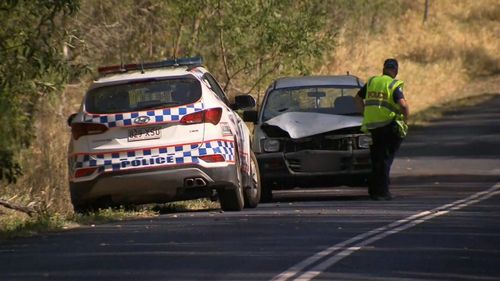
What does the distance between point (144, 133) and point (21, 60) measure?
2.38m

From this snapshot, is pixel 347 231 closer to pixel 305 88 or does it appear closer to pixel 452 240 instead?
pixel 452 240

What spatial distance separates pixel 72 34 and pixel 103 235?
5686mm

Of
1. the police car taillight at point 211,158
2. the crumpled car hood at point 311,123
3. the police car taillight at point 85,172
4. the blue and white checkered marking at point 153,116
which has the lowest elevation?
the police car taillight at point 85,172

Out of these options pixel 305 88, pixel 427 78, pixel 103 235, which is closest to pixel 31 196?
pixel 305 88

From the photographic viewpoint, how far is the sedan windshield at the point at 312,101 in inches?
661

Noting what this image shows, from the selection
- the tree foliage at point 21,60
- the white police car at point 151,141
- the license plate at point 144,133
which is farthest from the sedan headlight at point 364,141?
the tree foliage at point 21,60

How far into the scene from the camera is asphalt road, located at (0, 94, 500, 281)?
30.0 feet

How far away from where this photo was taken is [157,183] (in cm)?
1344

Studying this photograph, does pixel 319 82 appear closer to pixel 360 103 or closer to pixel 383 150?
pixel 360 103

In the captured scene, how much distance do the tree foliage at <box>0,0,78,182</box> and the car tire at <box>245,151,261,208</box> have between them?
8.25ft

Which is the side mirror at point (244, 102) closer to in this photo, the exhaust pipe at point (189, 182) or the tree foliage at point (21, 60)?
the exhaust pipe at point (189, 182)

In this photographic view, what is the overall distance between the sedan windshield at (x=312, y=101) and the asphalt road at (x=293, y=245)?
1.20 metres

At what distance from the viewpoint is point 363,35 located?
44781mm

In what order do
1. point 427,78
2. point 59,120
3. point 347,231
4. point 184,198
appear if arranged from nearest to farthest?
point 347,231
point 184,198
point 59,120
point 427,78
